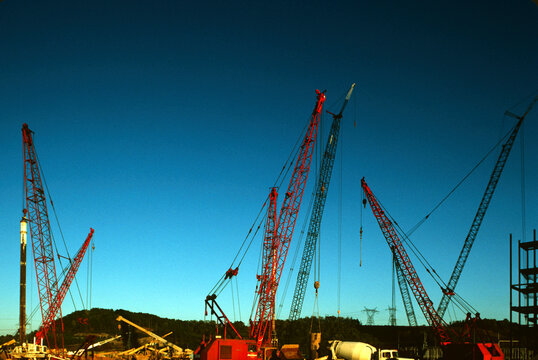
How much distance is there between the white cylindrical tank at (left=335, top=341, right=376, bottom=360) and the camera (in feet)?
165

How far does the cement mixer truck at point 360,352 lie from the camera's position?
4934 cm

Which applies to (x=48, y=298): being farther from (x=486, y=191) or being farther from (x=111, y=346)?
(x=486, y=191)

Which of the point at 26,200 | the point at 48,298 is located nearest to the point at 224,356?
the point at 26,200

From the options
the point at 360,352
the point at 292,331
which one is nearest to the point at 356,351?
the point at 360,352

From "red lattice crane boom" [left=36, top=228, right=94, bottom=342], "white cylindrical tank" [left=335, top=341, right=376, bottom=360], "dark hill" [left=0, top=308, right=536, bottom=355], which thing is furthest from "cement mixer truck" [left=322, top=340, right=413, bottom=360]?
"red lattice crane boom" [left=36, top=228, right=94, bottom=342]

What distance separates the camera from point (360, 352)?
166ft

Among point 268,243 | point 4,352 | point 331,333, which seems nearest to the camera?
point 4,352

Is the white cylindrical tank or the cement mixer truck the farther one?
the white cylindrical tank

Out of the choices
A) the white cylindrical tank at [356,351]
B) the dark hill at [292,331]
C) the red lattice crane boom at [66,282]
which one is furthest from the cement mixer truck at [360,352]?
the red lattice crane boom at [66,282]

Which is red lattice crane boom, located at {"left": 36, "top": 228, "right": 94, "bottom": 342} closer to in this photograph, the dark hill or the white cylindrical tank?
the dark hill

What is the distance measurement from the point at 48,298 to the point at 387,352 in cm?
5742

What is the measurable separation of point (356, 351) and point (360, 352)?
0.49 m

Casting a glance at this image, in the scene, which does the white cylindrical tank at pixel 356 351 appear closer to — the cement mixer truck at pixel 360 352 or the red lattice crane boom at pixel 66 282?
the cement mixer truck at pixel 360 352

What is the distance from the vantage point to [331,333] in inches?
4176
